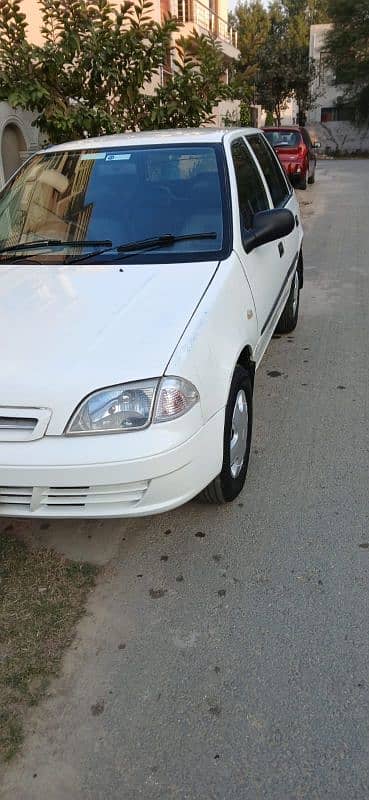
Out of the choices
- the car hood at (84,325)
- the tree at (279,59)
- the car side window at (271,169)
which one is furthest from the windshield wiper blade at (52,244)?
the tree at (279,59)

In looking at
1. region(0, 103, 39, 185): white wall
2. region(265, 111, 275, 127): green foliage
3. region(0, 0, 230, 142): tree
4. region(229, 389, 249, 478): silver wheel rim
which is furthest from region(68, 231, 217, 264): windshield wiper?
region(265, 111, 275, 127): green foliage

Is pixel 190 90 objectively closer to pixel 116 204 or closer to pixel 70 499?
pixel 116 204

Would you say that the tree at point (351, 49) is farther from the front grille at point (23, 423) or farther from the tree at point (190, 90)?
the front grille at point (23, 423)

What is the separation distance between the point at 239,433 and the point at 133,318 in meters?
0.87

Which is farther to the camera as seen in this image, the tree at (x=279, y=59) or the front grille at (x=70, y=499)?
the tree at (x=279, y=59)

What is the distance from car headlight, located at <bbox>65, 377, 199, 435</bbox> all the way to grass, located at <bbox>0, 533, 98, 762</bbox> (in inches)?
30.1

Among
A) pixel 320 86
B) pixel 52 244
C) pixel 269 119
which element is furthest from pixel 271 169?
pixel 320 86

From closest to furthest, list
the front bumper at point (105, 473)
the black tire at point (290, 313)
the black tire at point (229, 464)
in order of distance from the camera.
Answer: the front bumper at point (105, 473)
the black tire at point (229, 464)
the black tire at point (290, 313)

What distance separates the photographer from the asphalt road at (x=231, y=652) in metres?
1.96

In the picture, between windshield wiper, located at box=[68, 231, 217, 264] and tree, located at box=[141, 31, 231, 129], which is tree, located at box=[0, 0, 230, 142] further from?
windshield wiper, located at box=[68, 231, 217, 264]

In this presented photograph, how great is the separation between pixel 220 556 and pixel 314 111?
42908 millimetres

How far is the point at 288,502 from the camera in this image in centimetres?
328

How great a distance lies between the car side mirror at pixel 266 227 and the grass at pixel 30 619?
75.4 inches

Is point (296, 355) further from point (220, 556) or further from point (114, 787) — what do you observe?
point (114, 787)
